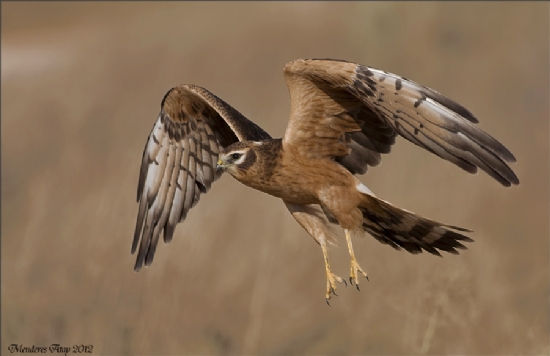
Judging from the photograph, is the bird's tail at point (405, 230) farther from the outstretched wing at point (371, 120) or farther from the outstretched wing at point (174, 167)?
the outstretched wing at point (174, 167)

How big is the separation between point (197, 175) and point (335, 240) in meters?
1.51

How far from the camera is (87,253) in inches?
327

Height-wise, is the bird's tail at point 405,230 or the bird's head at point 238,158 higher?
the bird's head at point 238,158

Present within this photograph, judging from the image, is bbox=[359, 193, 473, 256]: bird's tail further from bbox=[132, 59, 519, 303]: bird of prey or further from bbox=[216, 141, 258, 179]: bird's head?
bbox=[216, 141, 258, 179]: bird's head

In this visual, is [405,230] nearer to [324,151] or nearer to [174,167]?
[324,151]

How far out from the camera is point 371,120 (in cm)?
587

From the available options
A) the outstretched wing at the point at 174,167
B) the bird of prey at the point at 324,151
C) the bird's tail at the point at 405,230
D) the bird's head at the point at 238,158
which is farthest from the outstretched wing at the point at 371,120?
the outstretched wing at the point at 174,167

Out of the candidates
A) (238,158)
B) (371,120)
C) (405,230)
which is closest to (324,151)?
(371,120)

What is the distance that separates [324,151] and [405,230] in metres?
0.80

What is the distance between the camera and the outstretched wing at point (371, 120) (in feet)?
15.5

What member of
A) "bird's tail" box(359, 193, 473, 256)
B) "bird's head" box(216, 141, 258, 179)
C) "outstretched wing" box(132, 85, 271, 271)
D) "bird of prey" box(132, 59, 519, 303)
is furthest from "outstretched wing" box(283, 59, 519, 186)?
"outstretched wing" box(132, 85, 271, 271)

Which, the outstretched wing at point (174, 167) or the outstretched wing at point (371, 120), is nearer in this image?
the outstretched wing at point (371, 120)

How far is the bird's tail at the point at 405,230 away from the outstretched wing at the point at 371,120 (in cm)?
36

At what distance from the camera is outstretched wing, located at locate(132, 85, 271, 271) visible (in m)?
6.87
